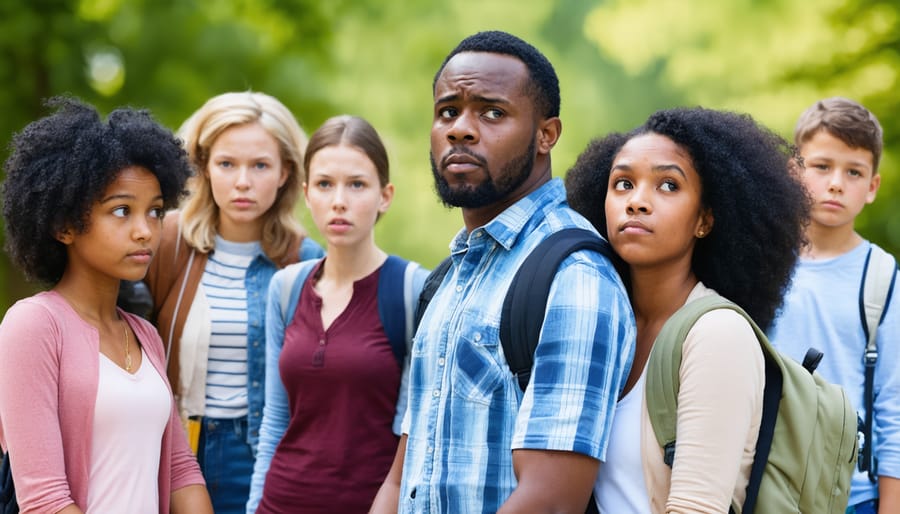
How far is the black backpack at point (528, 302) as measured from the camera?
2.66 metres

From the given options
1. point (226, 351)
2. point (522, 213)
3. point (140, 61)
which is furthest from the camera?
point (140, 61)

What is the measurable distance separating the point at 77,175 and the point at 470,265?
4.10 feet

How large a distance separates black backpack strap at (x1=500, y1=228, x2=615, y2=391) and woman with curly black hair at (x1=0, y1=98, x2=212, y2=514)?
1.24 meters

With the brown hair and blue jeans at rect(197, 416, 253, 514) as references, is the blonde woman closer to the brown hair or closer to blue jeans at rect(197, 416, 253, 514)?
blue jeans at rect(197, 416, 253, 514)

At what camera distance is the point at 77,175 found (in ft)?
10.4

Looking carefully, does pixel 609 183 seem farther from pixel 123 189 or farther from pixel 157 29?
pixel 157 29

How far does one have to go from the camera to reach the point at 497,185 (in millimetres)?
2930

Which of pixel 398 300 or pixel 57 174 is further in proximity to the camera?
pixel 398 300

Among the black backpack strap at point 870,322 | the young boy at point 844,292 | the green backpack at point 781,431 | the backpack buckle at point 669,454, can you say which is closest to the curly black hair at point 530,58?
the green backpack at point 781,431

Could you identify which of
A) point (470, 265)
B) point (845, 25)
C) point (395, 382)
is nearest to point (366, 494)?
point (395, 382)

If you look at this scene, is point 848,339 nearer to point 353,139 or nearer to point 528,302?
point 528,302

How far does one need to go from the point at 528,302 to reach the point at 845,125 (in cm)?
214

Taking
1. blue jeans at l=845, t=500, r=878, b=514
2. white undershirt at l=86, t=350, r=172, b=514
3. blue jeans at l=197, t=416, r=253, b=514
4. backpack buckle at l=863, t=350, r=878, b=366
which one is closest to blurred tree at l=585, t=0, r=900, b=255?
backpack buckle at l=863, t=350, r=878, b=366

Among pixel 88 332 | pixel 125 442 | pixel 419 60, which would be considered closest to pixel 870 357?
pixel 125 442
